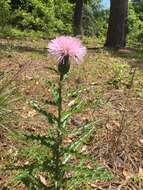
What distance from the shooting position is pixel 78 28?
738 inches

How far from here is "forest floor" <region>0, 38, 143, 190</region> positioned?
4312 mm

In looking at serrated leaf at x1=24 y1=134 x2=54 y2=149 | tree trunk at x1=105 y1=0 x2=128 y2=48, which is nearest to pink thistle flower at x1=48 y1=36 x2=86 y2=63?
serrated leaf at x1=24 y1=134 x2=54 y2=149

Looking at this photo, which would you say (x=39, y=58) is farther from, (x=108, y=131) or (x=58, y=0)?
(x=58, y=0)

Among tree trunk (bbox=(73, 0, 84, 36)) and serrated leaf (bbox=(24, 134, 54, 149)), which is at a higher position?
serrated leaf (bbox=(24, 134, 54, 149))

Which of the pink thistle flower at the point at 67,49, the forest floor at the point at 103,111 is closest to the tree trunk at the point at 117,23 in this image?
the forest floor at the point at 103,111

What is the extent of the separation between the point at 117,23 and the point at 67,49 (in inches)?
306

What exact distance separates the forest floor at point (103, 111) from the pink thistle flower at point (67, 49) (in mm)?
113

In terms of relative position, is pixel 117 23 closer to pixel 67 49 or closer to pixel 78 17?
pixel 67 49

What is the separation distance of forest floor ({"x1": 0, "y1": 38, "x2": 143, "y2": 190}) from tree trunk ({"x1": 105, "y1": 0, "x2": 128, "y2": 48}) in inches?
108

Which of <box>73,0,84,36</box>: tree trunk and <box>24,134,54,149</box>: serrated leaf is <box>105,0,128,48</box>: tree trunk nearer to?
<box>24,134,54,149</box>: serrated leaf

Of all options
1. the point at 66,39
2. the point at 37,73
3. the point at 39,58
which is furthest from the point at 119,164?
the point at 39,58

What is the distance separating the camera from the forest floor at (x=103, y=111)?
431 centimetres

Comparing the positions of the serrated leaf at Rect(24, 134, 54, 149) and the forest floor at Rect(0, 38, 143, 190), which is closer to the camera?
the serrated leaf at Rect(24, 134, 54, 149)

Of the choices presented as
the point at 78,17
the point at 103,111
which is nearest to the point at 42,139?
the point at 103,111
